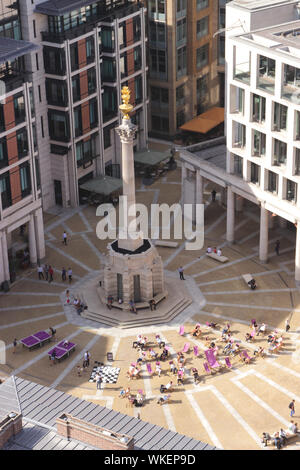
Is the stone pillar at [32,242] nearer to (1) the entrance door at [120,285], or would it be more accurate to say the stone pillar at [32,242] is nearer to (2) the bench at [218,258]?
(1) the entrance door at [120,285]

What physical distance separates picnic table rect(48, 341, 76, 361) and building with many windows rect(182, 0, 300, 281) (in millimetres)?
29012

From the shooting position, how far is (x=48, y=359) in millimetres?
93375

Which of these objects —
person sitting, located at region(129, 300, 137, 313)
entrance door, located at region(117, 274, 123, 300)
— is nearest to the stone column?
entrance door, located at region(117, 274, 123, 300)

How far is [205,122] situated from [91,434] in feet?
305

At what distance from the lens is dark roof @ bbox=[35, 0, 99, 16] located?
113562 mm

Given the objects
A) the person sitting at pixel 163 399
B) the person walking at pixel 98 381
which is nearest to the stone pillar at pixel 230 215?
the person walking at pixel 98 381

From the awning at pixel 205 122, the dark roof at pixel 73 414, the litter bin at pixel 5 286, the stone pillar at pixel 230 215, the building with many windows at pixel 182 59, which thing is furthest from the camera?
the awning at pixel 205 122

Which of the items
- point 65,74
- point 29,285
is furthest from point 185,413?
point 65,74

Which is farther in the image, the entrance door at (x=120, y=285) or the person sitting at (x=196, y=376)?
the entrance door at (x=120, y=285)

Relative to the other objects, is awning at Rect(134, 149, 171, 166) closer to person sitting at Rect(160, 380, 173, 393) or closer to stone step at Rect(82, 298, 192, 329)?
stone step at Rect(82, 298, 192, 329)

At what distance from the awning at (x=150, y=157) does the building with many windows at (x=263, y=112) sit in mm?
19744

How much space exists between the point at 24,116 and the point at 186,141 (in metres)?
46.4

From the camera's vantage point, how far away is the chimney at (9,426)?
5908 centimetres
